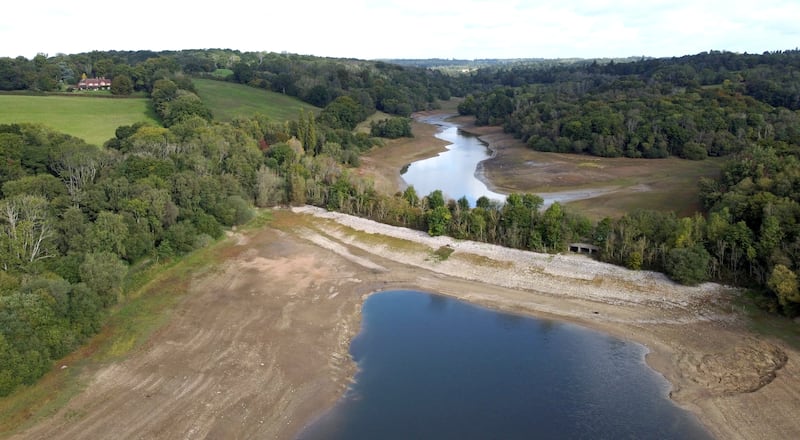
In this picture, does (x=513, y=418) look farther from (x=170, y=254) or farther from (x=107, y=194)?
(x=107, y=194)

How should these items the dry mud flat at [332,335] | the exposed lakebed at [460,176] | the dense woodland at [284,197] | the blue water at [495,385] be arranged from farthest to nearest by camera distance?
the exposed lakebed at [460,176] < the dense woodland at [284,197] < the dry mud flat at [332,335] < the blue water at [495,385]

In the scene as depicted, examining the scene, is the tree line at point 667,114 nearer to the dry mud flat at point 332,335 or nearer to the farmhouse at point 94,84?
the dry mud flat at point 332,335

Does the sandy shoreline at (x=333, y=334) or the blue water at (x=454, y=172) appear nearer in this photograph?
the sandy shoreline at (x=333, y=334)

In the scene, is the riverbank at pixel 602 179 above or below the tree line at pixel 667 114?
below

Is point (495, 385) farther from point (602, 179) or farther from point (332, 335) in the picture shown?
point (602, 179)

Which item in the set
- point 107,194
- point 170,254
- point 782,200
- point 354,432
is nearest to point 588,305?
point 782,200

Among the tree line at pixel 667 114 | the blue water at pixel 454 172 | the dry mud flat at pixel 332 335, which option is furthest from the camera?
the tree line at pixel 667 114

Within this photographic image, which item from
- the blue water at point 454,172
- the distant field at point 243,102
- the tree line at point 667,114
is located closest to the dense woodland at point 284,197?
the tree line at point 667,114

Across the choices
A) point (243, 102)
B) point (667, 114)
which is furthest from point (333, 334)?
point (243, 102)
